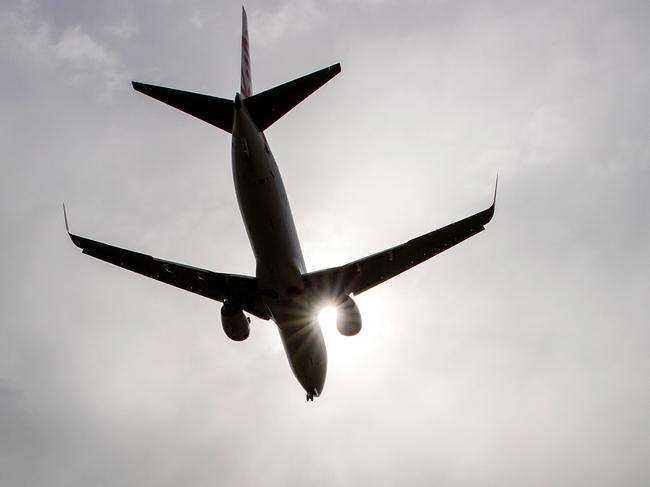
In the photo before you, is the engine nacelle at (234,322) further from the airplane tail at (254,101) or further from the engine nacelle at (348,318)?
the airplane tail at (254,101)

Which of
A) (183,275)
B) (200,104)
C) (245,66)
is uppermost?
(245,66)

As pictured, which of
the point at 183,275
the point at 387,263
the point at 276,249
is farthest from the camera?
the point at 183,275

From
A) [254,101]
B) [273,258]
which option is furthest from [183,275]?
[254,101]

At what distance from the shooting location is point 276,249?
61.6ft

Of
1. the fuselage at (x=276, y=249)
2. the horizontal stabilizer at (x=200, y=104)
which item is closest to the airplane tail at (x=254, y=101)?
the horizontal stabilizer at (x=200, y=104)

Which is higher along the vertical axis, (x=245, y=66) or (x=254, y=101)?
(x=245, y=66)

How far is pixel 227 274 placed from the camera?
69.3ft

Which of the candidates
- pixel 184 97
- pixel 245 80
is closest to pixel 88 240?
pixel 184 97

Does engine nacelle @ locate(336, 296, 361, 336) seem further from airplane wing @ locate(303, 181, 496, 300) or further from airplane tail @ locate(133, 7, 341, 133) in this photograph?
airplane tail @ locate(133, 7, 341, 133)

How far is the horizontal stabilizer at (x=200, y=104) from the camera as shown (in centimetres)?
1744

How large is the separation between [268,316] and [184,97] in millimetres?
8999

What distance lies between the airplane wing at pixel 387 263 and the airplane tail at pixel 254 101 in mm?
5614

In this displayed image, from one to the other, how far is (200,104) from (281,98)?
2.60 meters

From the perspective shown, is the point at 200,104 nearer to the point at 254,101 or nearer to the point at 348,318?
the point at 254,101
